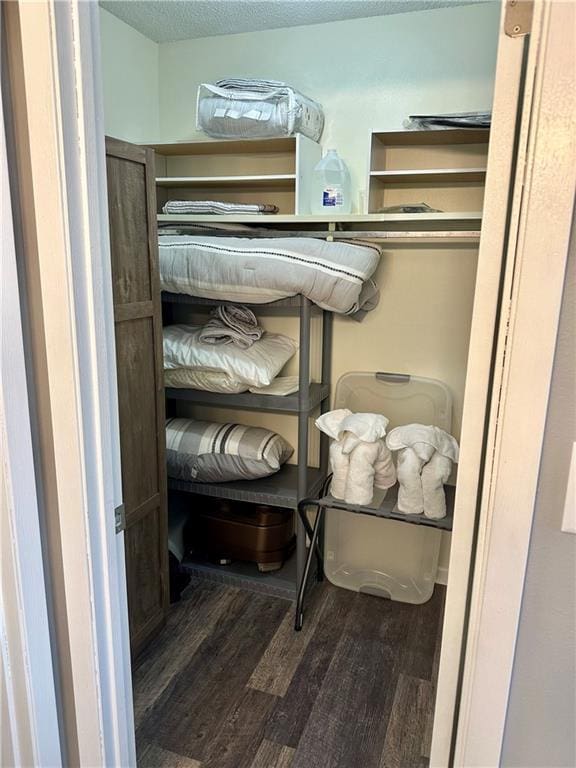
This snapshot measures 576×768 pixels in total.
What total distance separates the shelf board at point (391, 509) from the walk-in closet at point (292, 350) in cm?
1

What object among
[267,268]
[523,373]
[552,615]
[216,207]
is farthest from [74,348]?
[216,207]

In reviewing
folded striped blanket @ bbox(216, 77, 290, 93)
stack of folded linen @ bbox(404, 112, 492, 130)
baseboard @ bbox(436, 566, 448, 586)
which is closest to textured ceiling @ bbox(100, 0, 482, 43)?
folded striped blanket @ bbox(216, 77, 290, 93)

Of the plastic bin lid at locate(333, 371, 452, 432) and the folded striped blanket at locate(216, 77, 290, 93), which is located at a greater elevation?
the folded striped blanket at locate(216, 77, 290, 93)

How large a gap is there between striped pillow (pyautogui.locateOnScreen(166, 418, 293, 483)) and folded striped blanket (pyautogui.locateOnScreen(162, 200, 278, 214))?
0.94 meters

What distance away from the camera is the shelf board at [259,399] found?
2.28 metres

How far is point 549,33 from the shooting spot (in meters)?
0.68

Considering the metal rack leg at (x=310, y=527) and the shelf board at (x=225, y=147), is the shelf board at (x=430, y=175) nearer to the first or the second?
the shelf board at (x=225, y=147)

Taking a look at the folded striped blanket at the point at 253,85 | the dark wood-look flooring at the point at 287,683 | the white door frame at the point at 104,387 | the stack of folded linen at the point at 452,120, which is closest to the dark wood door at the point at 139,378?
the dark wood-look flooring at the point at 287,683

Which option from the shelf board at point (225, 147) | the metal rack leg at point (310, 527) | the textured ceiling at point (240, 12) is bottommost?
the metal rack leg at point (310, 527)

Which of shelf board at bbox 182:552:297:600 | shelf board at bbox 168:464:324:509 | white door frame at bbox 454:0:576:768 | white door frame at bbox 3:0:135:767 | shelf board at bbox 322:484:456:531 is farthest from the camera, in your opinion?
shelf board at bbox 182:552:297:600

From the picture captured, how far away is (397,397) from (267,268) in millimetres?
826

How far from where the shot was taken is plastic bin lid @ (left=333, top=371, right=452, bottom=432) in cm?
241

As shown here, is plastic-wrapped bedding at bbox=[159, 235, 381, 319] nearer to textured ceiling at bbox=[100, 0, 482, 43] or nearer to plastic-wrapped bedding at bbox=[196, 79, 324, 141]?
plastic-wrapped bedding at bbox=[196, 79, 324, 141]

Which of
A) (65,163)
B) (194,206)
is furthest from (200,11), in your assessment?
(65,163)
